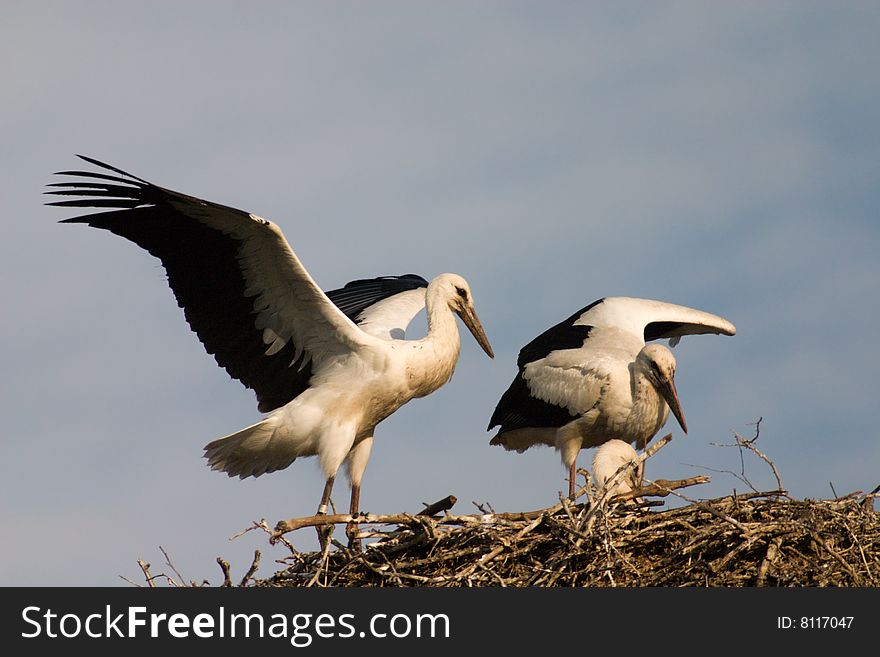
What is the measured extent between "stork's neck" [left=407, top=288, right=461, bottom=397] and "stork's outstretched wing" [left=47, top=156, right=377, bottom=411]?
32 cm

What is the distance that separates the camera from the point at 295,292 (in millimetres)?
8500

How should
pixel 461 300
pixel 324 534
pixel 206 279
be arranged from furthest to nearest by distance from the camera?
pixel 461 300 → pixel 206 279 → pixel 324 534

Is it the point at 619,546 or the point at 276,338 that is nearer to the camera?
the point at 619,546

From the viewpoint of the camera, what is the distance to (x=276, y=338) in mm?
8828

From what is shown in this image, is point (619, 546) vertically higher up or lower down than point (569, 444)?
lower down

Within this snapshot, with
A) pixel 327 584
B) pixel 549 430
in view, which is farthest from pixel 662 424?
pixel 327 584

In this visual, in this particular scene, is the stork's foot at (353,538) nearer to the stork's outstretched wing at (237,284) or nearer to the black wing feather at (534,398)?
the stork's outstretched wing at (237,284)

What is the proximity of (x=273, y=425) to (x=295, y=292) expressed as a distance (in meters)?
0.84

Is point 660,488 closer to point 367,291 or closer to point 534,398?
point 534,398

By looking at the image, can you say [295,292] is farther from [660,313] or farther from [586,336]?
[660,313]

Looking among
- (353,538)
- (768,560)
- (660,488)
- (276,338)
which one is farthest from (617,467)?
(276,338)

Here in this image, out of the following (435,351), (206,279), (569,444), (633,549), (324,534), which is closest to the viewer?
(633,549)

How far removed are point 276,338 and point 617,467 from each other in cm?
219

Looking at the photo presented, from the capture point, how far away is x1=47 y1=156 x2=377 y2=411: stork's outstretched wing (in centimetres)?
816
